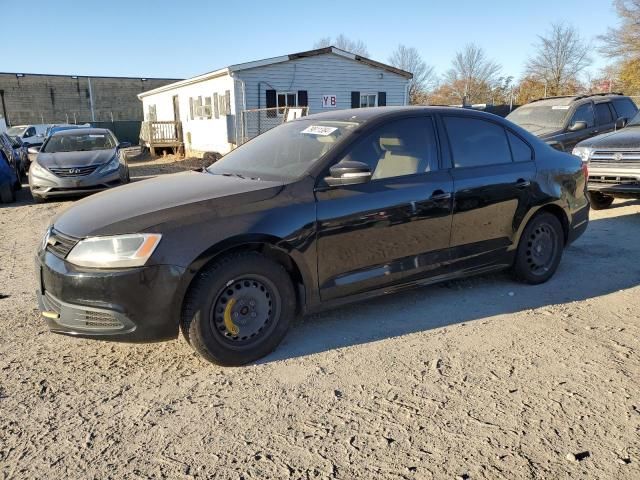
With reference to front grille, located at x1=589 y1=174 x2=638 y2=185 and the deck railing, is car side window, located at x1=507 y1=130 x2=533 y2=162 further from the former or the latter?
the deck railing

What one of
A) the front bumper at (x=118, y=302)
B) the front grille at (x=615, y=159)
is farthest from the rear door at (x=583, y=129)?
the front bumper at (x=118, y=302)

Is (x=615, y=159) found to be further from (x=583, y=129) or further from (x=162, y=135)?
(x=162, y=135)

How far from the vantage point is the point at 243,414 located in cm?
282

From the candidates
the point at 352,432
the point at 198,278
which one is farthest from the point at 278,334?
the point at 352,432

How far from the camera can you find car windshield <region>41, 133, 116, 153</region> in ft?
37.2

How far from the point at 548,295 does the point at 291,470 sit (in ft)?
10.5

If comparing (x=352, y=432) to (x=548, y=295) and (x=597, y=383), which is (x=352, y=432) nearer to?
(x=597, y=383)

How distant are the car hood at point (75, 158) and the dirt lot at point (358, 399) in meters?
6.61

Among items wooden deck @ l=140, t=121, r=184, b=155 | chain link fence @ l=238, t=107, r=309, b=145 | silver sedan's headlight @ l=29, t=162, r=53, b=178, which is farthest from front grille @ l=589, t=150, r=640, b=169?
wooden deck @ l=140, t=121, r=184, b=155

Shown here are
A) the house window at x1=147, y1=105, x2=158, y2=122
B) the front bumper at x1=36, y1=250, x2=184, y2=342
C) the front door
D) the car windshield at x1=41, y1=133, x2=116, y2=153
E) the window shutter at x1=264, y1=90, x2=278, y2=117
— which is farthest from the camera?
the house window at x1=147, y1=105, x2=158, y2=122

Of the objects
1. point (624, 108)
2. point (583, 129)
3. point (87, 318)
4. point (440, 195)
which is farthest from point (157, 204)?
point (624, 108)

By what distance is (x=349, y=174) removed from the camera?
345cm

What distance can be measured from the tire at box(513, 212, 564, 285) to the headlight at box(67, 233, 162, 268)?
333 centimetres

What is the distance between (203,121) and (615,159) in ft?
60.8
